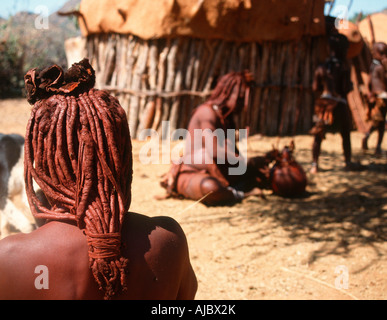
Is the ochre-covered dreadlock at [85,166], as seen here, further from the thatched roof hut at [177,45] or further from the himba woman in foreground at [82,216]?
the thatched roof hut at [177,45]

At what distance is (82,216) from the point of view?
1477 mm

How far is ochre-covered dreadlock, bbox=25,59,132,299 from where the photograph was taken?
146cm

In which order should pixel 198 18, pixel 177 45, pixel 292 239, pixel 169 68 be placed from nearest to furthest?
pixel 292 239, pixel 198 18, pixel 177 45, pixel 169 68

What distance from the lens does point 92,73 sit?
5.57 feet

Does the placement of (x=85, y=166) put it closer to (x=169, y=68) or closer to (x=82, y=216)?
(x=82, y=216)

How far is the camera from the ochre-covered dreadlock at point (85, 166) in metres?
1.46

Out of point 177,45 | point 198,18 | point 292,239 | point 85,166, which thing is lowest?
point 292,239

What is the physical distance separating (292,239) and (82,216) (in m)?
3.08

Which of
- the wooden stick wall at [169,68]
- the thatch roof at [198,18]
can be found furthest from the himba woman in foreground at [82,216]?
the wooden stick wall at [169,68]

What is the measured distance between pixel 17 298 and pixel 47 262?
0.16 meters

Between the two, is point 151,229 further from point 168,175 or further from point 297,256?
point 168,175

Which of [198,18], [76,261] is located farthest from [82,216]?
[198,18]

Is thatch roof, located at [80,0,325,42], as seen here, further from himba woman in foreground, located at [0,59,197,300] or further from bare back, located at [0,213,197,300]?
bare back, located at [0,213,197,300]

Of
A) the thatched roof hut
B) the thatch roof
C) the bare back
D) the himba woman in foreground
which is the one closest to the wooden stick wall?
the thatched roof hut
